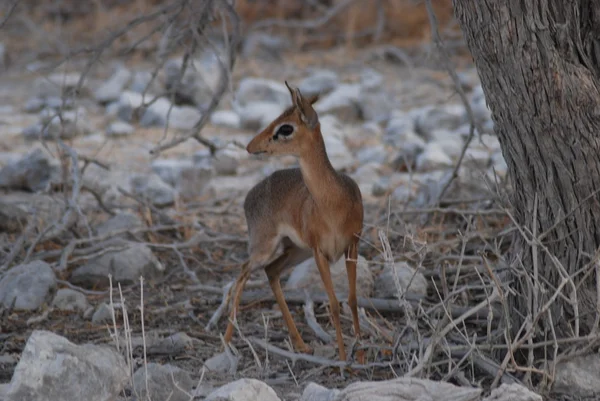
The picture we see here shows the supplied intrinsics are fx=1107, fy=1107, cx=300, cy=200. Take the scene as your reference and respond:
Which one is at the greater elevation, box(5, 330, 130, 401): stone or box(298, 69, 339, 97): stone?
box(5, 330, 130, 401): stone

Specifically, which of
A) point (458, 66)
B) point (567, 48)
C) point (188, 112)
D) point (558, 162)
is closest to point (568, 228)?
point (558, 162)

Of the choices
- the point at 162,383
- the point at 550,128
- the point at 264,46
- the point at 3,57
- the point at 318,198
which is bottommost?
the point at 162,383

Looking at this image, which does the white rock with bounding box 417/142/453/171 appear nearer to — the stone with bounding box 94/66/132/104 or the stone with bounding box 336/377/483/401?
the stone with bounding box 94/66/132/104

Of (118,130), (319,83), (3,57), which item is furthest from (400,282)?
(3,57)

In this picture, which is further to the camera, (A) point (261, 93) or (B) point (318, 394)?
(A) point (261, 93)

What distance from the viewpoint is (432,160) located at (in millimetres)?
8148

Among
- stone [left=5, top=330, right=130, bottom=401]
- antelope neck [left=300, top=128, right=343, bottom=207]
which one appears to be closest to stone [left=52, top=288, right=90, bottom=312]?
antelope neck [left=300, top=128, right=343, bottom=207]

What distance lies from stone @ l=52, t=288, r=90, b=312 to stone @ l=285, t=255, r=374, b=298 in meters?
0.99

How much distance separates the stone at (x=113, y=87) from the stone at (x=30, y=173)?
9.86 ft

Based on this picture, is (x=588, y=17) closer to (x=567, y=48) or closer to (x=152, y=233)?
(x=567, y=48)

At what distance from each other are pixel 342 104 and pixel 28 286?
17.8 ft

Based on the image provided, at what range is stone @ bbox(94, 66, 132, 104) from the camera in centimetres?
1084

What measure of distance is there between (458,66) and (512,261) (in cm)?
812

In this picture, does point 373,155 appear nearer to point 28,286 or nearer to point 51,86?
point 28,286
